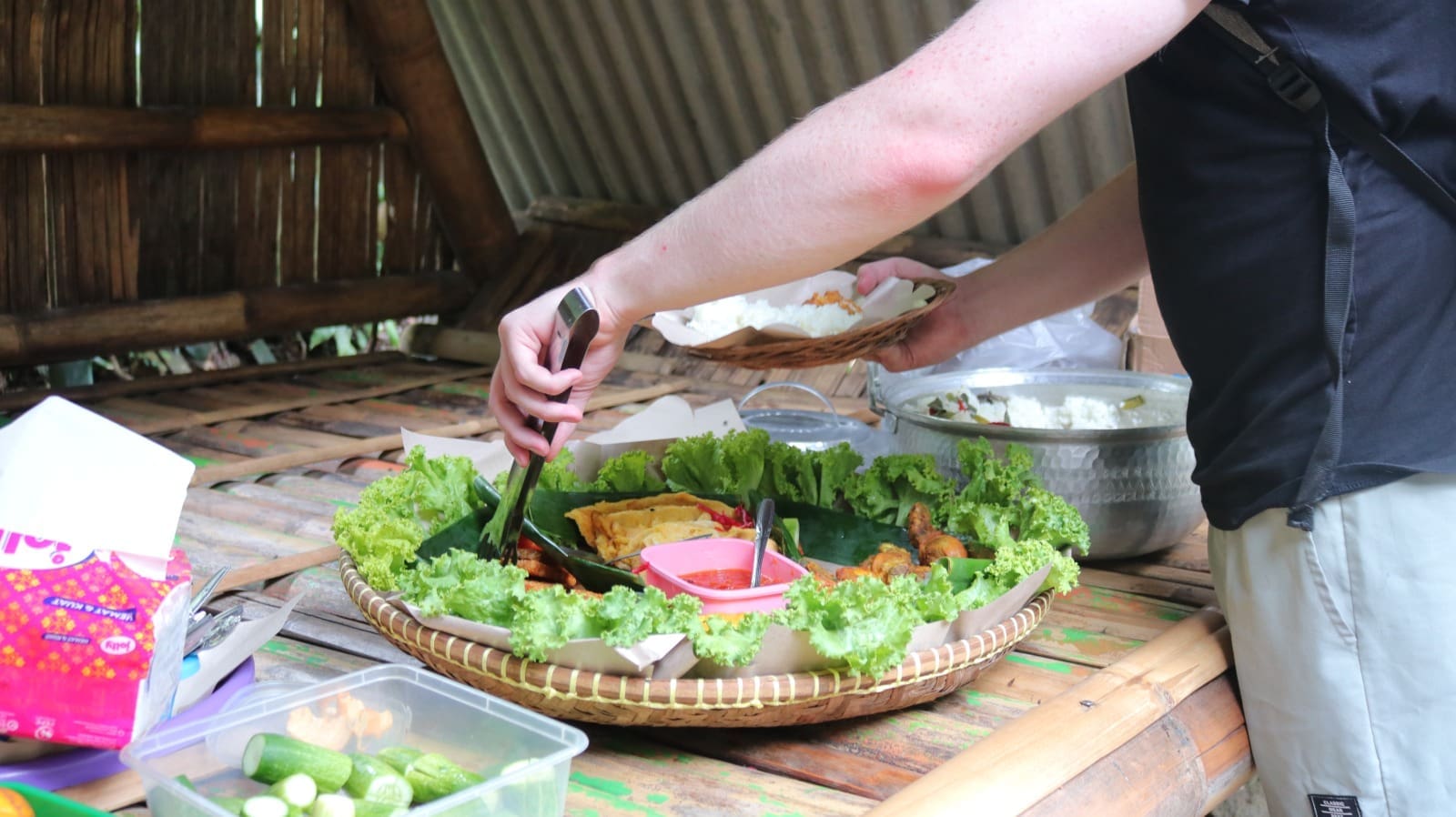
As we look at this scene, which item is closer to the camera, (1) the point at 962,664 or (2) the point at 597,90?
(1) the point at 962,664

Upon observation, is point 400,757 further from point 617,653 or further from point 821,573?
point 821,573

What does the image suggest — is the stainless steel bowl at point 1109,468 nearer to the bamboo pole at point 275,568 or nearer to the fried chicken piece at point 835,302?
the fried chicken piece at point 835,302

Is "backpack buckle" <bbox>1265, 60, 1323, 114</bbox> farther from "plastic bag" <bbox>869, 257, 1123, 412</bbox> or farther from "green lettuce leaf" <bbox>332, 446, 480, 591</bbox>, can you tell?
"plastic bag" <bbox>869, 257, 1123, 412</bbox>

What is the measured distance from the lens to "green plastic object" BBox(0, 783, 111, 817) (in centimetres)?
102

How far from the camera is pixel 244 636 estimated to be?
1.37m

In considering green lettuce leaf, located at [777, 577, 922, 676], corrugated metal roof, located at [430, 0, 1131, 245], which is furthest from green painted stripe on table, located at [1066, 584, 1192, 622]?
corrugated metal roof, located at [430, 0, 1131, 245]

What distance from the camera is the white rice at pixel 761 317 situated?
189 centimetres

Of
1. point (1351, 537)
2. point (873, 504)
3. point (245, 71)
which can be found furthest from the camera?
point (245, 71)

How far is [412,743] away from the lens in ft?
3.88

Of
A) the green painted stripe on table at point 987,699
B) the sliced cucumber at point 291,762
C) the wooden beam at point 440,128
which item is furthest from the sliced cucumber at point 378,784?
the wooden beam at point 440,128

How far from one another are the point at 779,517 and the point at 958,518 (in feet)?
0.83

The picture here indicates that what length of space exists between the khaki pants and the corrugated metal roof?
2373 mm

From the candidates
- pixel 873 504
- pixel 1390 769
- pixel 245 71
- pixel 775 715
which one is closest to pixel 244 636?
pixel 775 715

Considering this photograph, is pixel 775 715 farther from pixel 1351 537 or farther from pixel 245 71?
pixel 245 71
